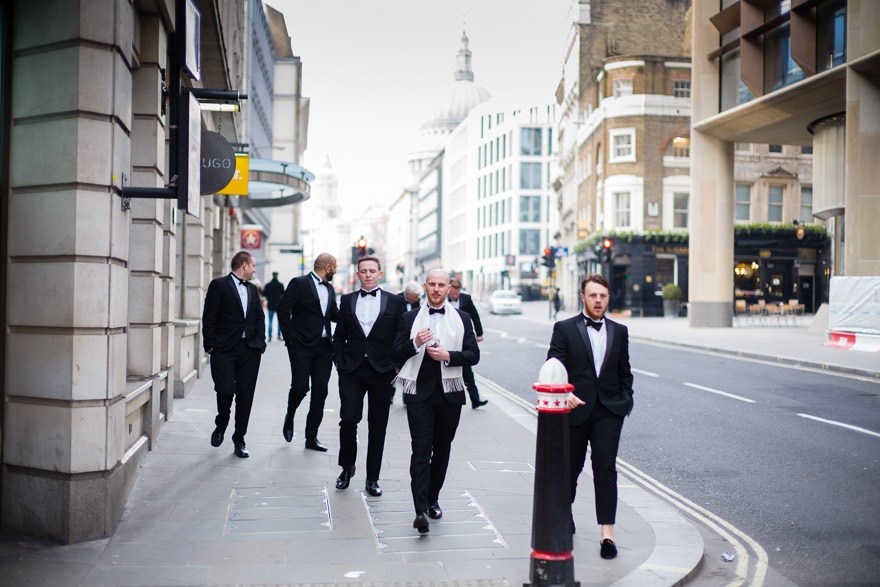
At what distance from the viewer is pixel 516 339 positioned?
29234 mm

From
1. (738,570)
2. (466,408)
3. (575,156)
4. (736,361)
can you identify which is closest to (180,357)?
(466,408)

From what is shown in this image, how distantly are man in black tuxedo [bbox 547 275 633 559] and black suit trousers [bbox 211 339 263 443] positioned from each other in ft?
A: 12.5

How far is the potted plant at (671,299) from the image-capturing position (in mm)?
44125

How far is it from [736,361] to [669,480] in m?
13.4

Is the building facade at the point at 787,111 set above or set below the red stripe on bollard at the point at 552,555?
above

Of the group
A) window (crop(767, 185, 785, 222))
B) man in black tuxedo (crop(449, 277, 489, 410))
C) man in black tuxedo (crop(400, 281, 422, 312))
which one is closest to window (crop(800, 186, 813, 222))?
window (crop(767, 185, 785, 222))

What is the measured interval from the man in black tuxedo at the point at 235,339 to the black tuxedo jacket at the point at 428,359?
102 inches

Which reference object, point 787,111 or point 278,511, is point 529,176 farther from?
point 278,511

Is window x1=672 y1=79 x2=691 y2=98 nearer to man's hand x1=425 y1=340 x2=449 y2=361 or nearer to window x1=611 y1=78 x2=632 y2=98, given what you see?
window x1=611 y1=78 x2=632 y2=98

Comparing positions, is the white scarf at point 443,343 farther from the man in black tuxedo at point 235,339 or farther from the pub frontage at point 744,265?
the pub frontage at point 744,265

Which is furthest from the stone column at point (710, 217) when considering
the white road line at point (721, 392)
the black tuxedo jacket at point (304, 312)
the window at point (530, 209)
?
the window at point (530, 209)

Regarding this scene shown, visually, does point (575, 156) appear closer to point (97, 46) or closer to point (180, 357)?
point (180, 357)

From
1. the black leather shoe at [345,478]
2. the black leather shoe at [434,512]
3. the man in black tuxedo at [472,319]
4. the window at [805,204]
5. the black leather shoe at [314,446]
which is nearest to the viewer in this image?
the black leather shoe at [434,512]

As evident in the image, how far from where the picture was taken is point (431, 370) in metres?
5.95
